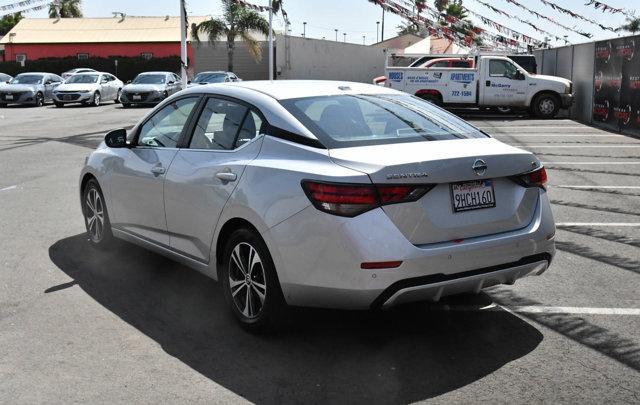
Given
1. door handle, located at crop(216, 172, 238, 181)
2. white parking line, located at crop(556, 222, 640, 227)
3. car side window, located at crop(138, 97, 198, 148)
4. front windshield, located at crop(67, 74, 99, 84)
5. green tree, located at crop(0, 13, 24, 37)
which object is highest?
green tree, located at crop(0, 13, 24, 37)

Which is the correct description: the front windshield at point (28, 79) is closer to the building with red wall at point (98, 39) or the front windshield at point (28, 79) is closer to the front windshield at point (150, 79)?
the front windshield at point (150, 79)

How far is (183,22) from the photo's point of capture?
2589 cm

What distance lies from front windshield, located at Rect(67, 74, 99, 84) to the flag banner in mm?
22121

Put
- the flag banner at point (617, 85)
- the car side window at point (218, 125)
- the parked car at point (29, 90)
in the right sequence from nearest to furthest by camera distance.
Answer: the car side window at point (218, 125) < the flag banner at point (617, 85) < the parked car at point (29, 90)

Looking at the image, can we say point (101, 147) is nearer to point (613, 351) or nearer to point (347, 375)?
point (347, 375)

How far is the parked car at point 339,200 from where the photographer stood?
4203 millimetres

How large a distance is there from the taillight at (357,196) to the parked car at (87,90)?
30.8 m

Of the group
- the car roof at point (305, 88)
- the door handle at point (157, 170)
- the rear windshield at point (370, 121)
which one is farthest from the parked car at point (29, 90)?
the rear windshield at point (370, 121)

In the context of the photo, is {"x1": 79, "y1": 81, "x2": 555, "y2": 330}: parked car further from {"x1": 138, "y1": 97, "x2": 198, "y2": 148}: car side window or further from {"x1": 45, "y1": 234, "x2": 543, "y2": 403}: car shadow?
{"x1": 45, "y1": 234, "x2": 543, "y2": 403}: car shadow

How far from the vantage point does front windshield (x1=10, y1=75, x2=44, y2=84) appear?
3466 cm

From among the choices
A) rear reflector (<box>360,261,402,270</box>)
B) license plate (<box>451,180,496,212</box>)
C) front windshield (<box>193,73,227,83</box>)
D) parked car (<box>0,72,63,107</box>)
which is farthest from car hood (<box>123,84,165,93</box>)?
rear reflector (<box>360,261,402,270</box>)

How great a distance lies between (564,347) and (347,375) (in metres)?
1.37

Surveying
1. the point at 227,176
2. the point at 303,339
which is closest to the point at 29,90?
the point at 227,176

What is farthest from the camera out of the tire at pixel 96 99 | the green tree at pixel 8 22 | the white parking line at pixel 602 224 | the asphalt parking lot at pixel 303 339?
the green tree at pixel 8 22
